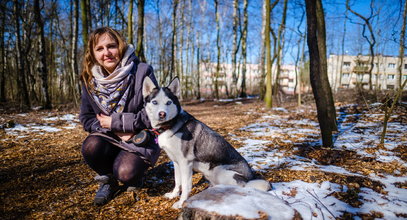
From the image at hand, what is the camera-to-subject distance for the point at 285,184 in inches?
111

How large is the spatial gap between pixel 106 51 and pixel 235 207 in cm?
242

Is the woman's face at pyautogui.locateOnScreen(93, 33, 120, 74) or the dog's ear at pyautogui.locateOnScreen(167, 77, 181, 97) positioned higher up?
the woman's face at pyautogui.locateOnScreen(93, 33, 120, 74)

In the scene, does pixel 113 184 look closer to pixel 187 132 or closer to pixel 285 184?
pixel 187 132

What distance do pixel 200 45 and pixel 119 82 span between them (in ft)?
88.0

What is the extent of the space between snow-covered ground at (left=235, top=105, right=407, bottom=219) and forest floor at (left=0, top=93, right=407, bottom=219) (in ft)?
0.04

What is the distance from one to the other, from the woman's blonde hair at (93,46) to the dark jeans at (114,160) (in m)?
0.77

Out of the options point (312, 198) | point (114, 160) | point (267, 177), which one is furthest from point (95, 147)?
point (312, 198)

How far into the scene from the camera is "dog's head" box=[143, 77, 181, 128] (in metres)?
2.39

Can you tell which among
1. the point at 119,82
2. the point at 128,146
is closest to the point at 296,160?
the point at 128,146

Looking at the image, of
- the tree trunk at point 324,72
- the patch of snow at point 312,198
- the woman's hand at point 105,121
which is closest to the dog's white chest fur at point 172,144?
the woman's hand at point 105,121

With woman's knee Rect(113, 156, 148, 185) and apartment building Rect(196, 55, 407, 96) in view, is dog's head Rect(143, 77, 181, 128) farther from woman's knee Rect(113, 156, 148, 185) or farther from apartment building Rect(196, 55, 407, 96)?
apartment building Rect(196, 55, 407, 96)

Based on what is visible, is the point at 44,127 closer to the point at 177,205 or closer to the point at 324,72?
the point at 177,205

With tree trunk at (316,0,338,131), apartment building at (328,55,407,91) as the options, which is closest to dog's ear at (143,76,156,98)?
tree trunk at (316,0,338,131)

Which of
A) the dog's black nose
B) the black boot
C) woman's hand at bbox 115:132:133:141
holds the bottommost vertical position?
the black boot
